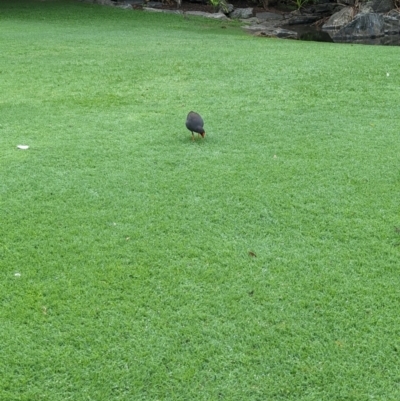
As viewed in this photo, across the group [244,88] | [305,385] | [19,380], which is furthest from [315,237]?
[244,88]

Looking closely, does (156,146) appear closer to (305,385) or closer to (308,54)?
(305,385)

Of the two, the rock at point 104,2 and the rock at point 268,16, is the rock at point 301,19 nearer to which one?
the rock at point 268,16

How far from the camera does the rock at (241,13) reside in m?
14.2

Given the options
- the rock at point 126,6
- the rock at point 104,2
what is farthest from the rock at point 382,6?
the rock at point 104,2

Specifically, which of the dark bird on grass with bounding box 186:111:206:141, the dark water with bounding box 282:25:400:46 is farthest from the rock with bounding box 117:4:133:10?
the dark bird on grass with bounding box 186:111:206:141

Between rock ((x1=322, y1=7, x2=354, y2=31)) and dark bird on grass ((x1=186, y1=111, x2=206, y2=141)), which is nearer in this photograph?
dark bird on grass ((x1=186, y1=111, x2=206, y2=141))

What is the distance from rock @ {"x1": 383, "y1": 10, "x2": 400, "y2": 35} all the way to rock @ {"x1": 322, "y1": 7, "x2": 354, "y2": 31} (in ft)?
3.06

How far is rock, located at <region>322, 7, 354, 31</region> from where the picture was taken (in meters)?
13.3

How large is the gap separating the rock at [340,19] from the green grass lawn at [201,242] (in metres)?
7.73

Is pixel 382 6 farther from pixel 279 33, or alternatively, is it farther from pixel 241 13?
pixel 241 13

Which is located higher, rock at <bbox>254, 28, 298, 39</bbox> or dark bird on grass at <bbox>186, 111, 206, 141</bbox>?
rock at <bbox>254, 28, 298, 39</bbox>

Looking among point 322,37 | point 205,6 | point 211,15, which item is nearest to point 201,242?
point 322,37

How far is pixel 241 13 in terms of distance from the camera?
14.4 m

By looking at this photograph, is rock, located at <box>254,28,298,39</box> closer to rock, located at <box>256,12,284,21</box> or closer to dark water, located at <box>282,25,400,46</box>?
dark water, located at <box>282,25,400,46</box>
